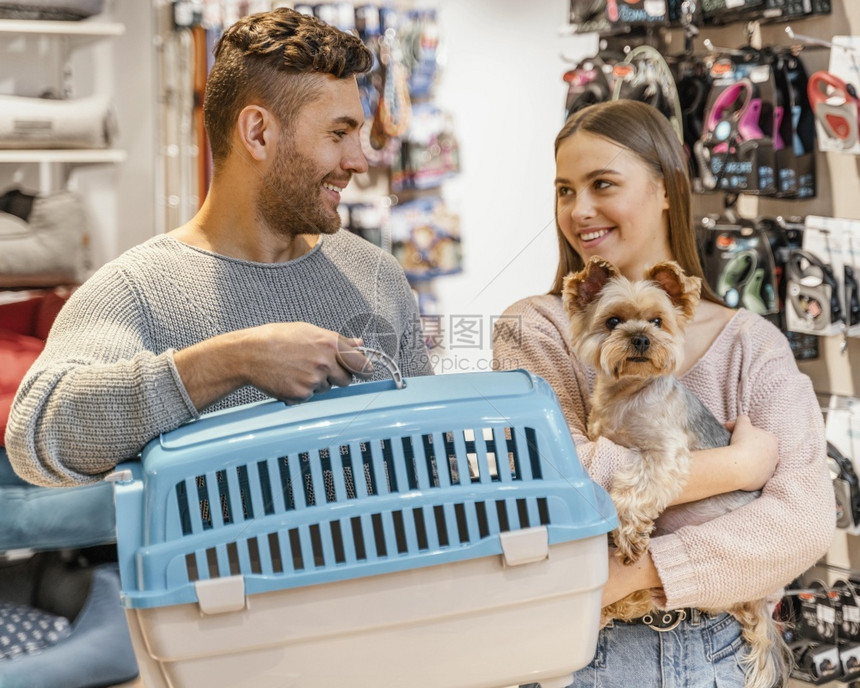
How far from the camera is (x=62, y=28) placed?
272 cm

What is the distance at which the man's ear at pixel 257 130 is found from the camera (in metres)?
1.17

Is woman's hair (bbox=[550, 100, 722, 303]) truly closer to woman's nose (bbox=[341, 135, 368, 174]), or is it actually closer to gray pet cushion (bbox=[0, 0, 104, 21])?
woman's nose (bbox=[341, 135, 368, 174])

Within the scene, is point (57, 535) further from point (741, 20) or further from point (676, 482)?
point (741, 20)

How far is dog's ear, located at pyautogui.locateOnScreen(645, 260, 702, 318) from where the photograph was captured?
3.86ft

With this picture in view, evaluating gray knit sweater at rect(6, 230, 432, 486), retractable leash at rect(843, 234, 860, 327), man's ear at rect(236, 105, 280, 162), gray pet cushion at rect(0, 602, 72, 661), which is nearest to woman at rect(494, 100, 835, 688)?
gray knit sweater at rect(6, 230, 432, 486)

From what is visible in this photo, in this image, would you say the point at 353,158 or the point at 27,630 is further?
the point at 27,630

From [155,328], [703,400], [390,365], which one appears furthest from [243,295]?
[703,400]

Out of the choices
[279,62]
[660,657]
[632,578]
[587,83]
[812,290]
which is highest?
[587,83]

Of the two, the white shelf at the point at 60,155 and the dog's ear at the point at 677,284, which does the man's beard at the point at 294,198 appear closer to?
the dog's ear at the point at 677,284

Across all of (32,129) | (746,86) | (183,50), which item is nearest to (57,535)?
(32,129)

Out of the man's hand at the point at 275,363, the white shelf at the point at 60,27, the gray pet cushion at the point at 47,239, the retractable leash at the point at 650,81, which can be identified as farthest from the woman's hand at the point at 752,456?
the white shelf at the point at 60,27

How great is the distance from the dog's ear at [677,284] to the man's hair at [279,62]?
18.0 inches

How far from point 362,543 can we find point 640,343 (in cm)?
54

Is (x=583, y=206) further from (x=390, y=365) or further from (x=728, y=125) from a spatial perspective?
(x=728, y=125)
